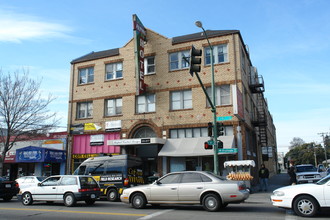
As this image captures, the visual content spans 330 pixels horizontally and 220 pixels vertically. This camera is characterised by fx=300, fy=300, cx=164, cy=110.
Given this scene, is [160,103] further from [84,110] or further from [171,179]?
[171,179]

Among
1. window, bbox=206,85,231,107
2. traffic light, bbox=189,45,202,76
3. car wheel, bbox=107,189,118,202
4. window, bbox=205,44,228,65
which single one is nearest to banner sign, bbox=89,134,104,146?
car wheel, bbox=107,189,118,202

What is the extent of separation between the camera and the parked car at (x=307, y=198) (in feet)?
28.5

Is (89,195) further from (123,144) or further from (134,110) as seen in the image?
(134,110)

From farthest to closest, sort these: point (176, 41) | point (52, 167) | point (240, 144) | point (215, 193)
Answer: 1. point (52, 167)
2. point (176, 41)
3. point (240, 144)
4. point (215, 193)

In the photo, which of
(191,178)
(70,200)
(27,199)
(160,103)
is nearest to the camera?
(191,178)

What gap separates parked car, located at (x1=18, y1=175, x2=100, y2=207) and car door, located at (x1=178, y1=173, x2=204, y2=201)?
14.2 ft

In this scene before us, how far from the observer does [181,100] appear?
2231cm

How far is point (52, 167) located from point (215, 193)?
760 inches

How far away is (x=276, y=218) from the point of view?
874 cm

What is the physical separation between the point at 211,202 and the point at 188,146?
10210 mm

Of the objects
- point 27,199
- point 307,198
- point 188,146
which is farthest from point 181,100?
point 307,198

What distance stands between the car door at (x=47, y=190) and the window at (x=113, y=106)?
11.5m

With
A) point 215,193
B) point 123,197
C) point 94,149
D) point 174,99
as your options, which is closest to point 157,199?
point 123,197

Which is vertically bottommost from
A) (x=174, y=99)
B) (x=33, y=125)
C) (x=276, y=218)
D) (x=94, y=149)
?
(x=276, y=218)
